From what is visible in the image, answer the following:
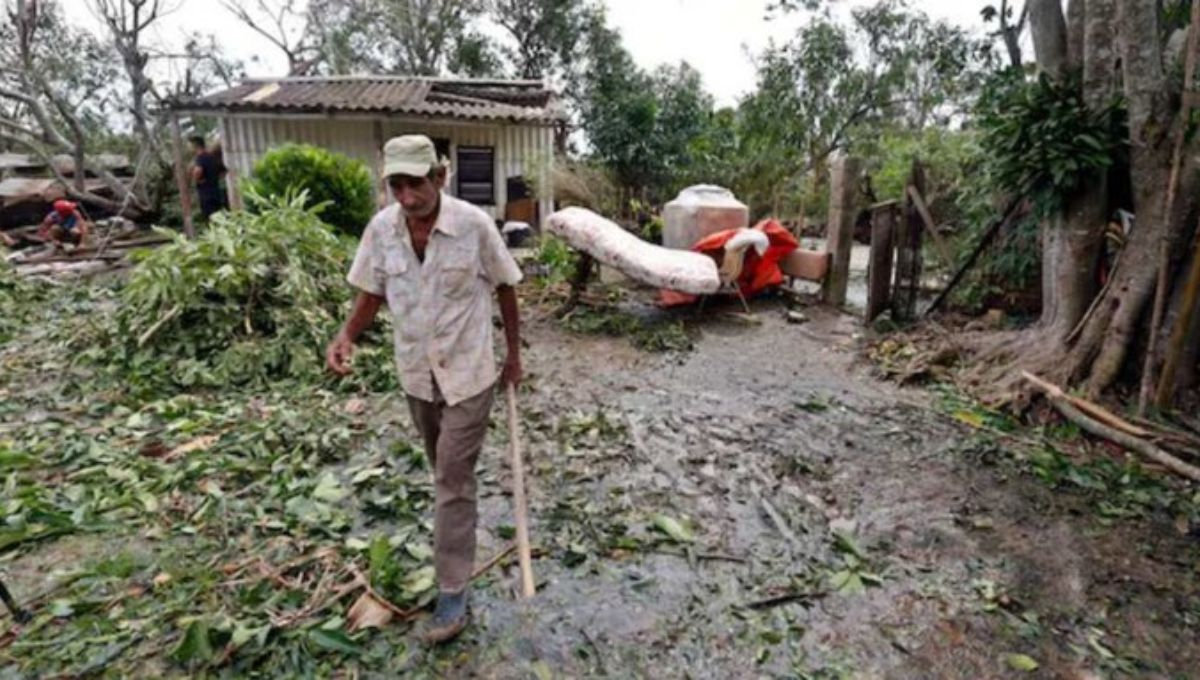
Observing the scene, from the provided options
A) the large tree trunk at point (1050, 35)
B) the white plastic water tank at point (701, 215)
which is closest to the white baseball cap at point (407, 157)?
the large tree trunk at point (1050, 35)

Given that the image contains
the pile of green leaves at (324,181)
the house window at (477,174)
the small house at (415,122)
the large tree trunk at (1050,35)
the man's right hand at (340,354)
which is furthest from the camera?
the house window at (477,174)

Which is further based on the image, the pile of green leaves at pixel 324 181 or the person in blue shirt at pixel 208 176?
the person in blue shirt at pixel 208 176

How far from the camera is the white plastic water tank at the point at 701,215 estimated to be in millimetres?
8352

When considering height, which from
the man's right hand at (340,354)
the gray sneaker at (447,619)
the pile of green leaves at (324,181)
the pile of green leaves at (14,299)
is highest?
the pile of green leaves at (324,181)

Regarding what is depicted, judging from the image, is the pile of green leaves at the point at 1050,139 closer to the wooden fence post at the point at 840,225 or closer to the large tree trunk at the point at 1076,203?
the large tree trunk at the point at 1076,203

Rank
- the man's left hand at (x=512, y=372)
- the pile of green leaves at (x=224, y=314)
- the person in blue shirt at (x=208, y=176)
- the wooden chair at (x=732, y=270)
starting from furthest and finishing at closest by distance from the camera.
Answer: the person in blue shirt at (x=208, y=176)
the wooden chair at (x=732, y=270)
the pile of green leaves at (x=224, y=314)
the man's left hand at (x=512, y=372)

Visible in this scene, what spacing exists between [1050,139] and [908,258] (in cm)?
216

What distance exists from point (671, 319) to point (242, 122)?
982 centimetres

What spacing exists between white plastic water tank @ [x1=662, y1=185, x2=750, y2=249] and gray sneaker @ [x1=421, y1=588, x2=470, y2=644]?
21.9 ft

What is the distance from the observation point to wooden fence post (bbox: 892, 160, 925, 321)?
6.55 meters

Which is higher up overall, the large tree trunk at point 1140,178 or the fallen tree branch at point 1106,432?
the large tree trunk at point 1140,178

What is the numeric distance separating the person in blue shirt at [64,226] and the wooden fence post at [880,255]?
12008 mm

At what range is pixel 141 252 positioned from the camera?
5648 millimetres

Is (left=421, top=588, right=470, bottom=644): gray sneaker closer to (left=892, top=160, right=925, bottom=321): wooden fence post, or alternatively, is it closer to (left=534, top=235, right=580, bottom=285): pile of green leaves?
(left=534, top=235, right=580, bottom=285): pile of green leaves
